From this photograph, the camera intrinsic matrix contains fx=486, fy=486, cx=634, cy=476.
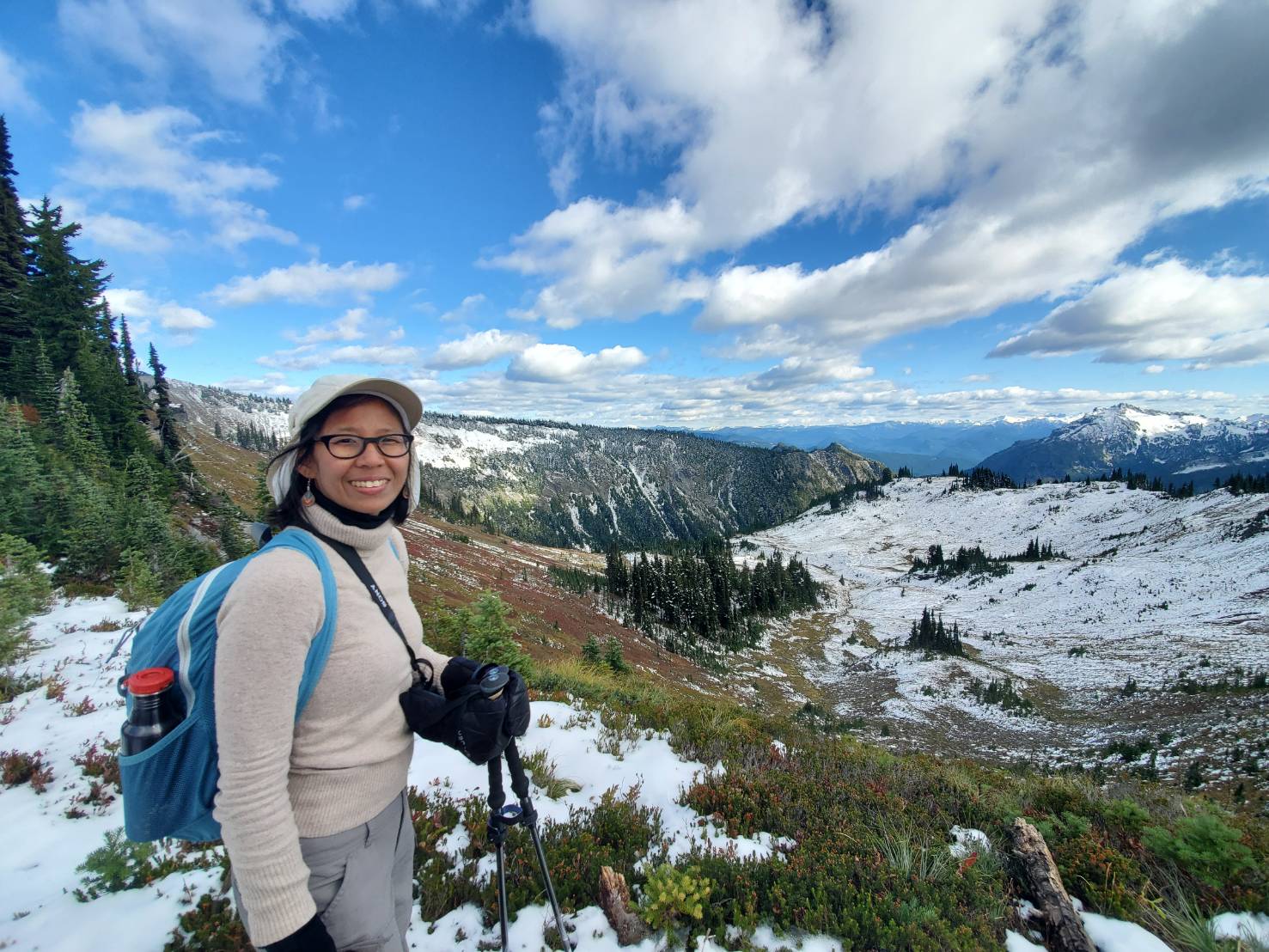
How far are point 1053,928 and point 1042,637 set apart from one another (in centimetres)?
7346

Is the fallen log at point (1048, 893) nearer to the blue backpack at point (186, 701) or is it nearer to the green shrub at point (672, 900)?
the green shrub at point (672, 900)

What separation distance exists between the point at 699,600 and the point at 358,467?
73.0 meters

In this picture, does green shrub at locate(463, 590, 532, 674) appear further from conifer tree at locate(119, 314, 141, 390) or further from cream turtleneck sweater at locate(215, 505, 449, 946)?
conifer tree at locate(119, 314, 141, 390)

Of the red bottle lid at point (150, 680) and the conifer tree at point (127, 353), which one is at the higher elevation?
the conifer tree at point (127, 353)

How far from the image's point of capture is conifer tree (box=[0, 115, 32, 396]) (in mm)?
28891

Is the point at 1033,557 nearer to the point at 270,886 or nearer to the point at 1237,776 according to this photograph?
the point at 1237,776

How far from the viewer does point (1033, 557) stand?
103m

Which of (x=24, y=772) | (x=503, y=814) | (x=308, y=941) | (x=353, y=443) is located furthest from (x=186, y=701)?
(x=24, y=772)

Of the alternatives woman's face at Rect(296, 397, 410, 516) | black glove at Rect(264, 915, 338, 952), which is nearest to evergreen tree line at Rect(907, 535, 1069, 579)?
woman's face at Rect(296, 397, 410, 516)

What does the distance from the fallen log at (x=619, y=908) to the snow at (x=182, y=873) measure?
0.09m

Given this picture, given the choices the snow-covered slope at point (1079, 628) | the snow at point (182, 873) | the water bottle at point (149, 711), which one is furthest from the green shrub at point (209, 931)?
the snow-covered slope at point (1079, 628)

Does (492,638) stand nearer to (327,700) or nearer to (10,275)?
(327,700)

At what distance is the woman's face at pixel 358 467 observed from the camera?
2.66 m

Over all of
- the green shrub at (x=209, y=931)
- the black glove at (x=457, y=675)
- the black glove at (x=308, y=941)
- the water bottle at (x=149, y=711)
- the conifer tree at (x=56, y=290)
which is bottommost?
the green shrub at (x=209, y=931)
